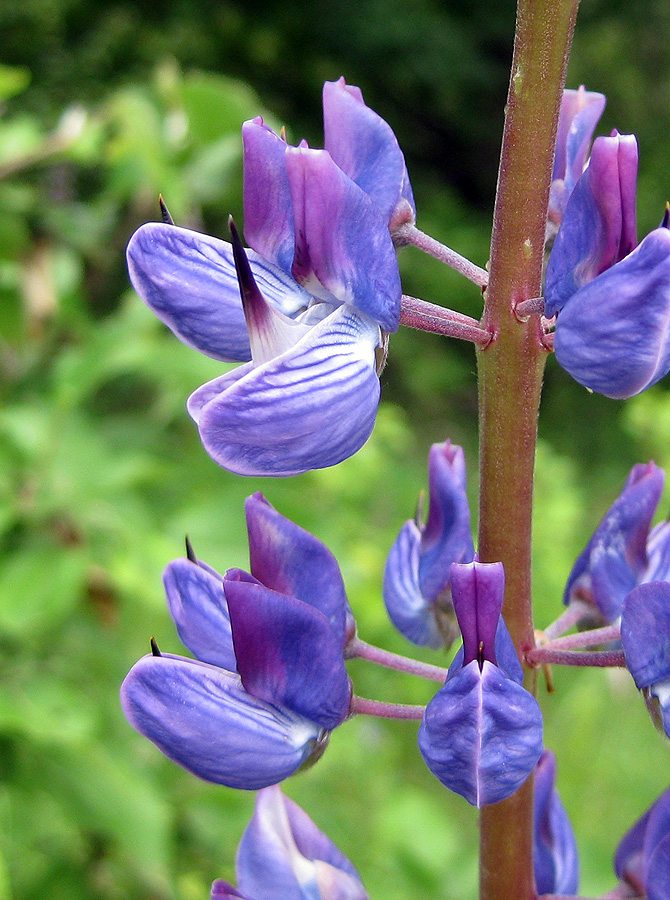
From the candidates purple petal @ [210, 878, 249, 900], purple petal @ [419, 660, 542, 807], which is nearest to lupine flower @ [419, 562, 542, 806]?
purple petal @ [419, 660, 542, 807]

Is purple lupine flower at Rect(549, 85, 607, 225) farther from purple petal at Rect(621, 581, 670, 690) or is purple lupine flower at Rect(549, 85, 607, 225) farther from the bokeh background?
the bokeh background

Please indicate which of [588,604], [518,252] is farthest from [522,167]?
[588,604]

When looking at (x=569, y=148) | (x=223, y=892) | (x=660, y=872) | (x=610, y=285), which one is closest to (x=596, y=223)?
(x=610, y=285)

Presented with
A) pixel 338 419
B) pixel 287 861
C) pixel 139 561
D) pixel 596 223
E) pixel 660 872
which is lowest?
pixel 139 561

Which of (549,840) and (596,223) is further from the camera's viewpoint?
(549,840)

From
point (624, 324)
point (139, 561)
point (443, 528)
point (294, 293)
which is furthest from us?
point (139, 561)

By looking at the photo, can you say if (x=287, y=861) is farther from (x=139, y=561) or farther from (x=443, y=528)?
(x=139, y=561)

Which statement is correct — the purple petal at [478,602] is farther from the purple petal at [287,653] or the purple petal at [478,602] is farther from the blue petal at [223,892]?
the blue petal at [223,892]
